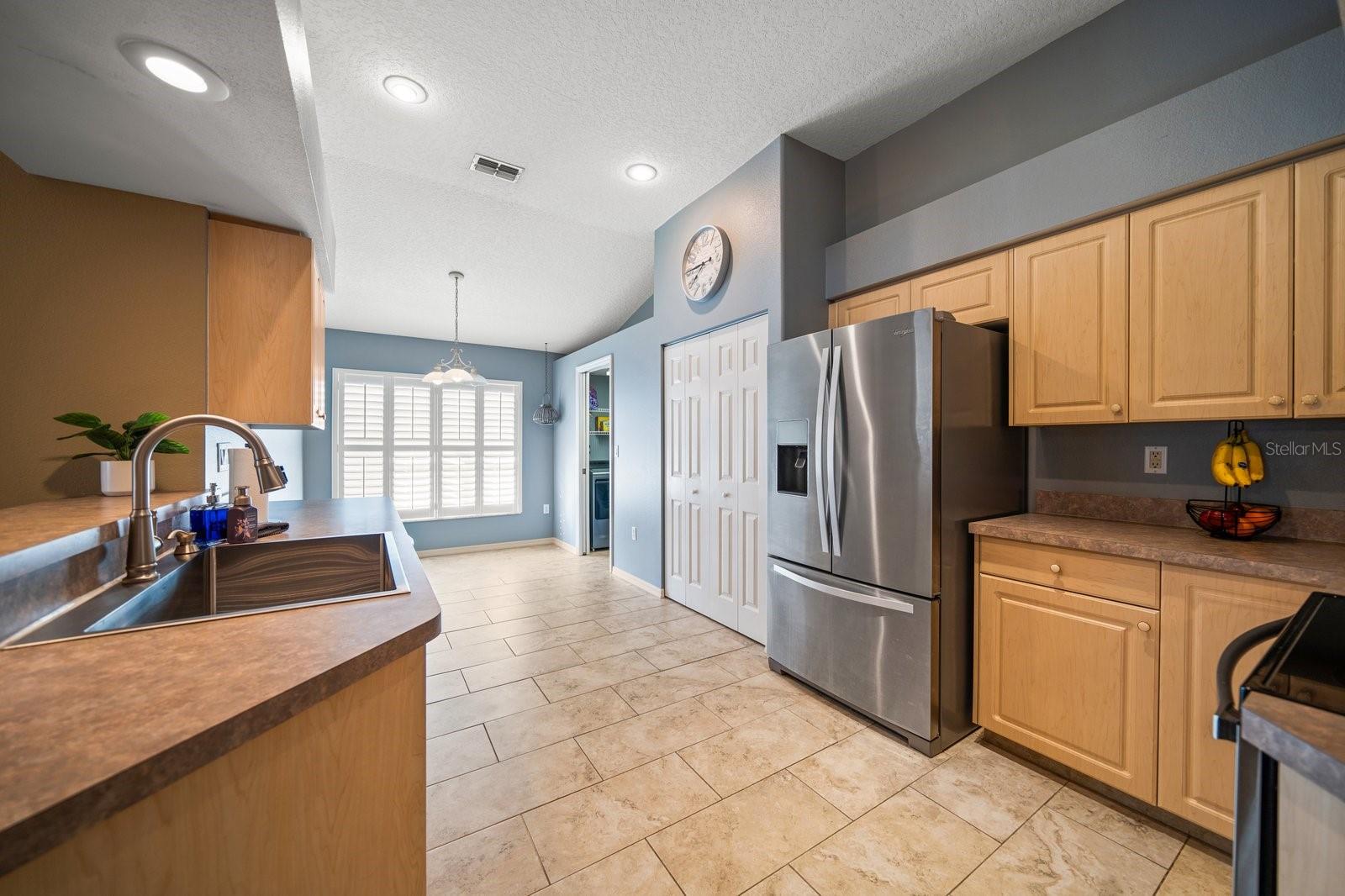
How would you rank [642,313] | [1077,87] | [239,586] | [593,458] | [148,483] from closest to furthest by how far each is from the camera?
[148,483]
[239,586]
[1077,87]
[642,313]
[593,458]

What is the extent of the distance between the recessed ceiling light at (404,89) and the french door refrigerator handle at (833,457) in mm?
2356

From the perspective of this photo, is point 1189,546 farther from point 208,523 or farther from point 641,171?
point 641,171

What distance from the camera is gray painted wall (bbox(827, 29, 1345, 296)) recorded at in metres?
1.46

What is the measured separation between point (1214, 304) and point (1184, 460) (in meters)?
0.58

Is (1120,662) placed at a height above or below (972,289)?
below

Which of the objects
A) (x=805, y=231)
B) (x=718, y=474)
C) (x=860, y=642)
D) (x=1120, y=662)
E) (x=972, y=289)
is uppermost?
(x=805, y=231)

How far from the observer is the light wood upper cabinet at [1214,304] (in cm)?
154

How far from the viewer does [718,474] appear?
332cm

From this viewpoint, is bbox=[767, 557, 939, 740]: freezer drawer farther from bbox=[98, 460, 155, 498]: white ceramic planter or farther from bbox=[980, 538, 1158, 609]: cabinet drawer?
bbox=[98, 460, 155, 498]: white ceramic planter

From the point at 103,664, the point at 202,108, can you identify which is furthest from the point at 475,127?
the point at 103,664

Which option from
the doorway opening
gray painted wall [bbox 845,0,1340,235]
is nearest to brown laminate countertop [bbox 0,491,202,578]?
gray painted wall [bbox 845,0,1340,235]

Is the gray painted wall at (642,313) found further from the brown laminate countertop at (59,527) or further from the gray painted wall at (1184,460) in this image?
the brown laminate countertop at (59,527)

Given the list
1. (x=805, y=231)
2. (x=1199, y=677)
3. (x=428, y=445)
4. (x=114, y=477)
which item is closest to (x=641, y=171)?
(x=805, y=231)

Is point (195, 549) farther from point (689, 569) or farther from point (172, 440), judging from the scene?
point (689, 569)
